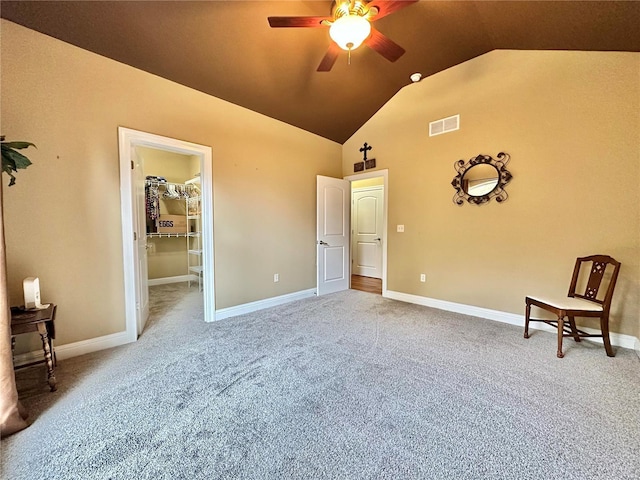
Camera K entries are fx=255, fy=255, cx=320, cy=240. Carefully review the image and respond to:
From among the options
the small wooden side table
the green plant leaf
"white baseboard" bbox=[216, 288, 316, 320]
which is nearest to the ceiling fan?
the green plant leaf

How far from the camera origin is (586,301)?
2.42m

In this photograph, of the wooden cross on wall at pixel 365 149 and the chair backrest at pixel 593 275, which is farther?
the wooden cross on wall at pixel 365 149

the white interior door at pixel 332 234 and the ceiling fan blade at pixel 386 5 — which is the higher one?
the ceiling fan blade at pixel 386 5

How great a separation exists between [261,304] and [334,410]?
2.21m

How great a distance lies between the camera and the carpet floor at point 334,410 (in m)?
1.26

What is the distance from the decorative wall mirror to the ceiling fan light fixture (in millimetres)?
2285

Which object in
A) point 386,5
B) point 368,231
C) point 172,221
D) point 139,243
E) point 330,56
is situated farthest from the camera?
point 368,231

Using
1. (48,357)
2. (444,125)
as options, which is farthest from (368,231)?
(48,357)

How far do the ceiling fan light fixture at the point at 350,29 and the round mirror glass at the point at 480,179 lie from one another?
231cm

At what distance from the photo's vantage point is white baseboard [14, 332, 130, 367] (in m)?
2.13

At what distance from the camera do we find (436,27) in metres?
2.64

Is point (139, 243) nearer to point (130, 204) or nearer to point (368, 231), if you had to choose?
point (130, 204)

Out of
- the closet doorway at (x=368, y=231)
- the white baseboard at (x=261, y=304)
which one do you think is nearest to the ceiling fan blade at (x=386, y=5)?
the white baseboard at (x=261, y=304)

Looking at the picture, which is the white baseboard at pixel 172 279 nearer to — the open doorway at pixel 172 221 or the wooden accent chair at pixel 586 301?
the open doorway at pixel 172 221
